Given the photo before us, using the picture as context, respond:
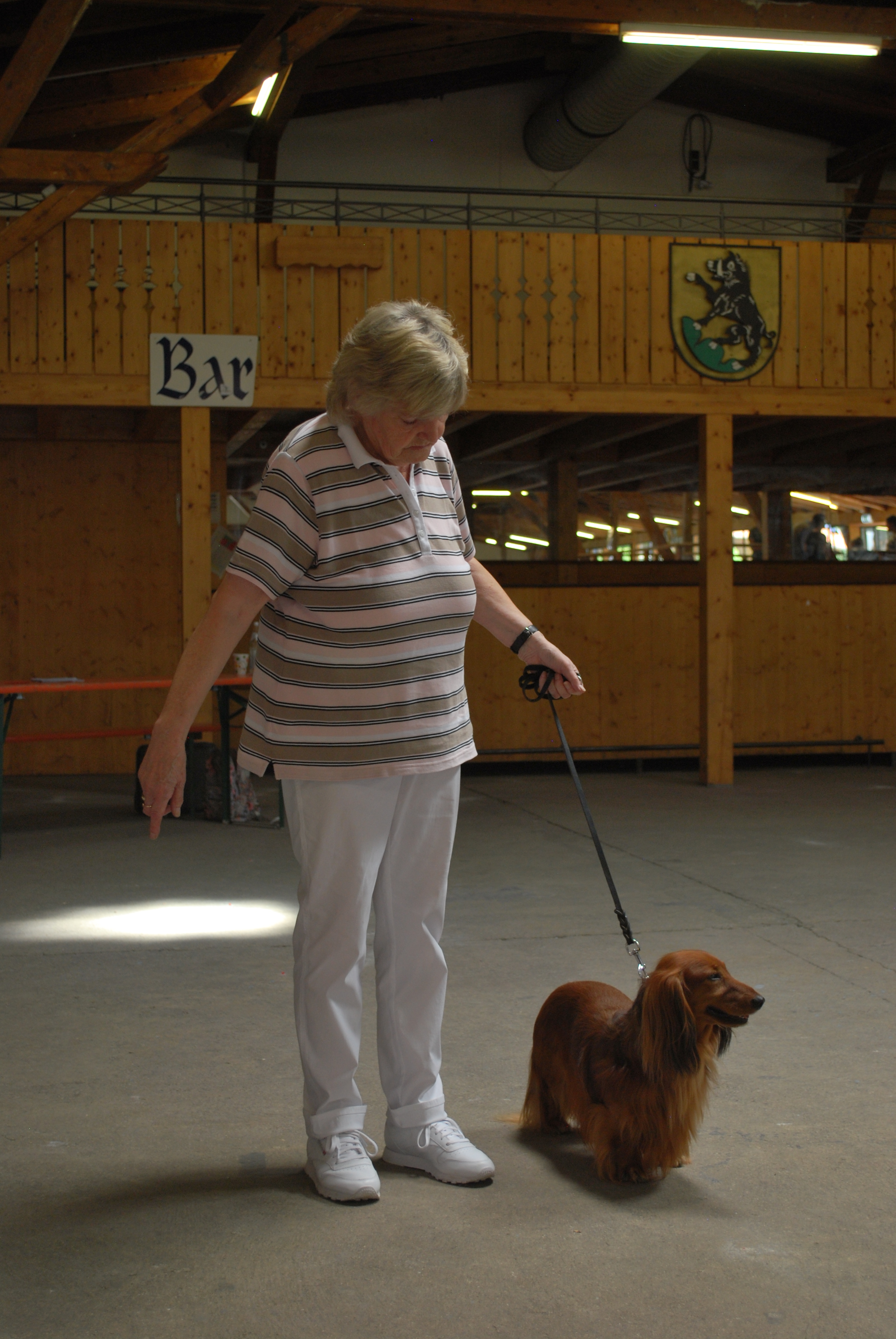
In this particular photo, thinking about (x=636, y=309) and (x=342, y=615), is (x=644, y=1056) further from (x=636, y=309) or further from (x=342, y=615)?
(x=636, y=309)

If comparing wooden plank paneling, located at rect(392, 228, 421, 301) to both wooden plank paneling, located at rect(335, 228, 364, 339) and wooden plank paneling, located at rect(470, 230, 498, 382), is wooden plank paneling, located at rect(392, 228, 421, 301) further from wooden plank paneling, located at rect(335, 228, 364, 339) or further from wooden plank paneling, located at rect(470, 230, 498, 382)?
wooden plank paneling, located at rect(470, 230, 498, 382)

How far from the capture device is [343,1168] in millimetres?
2354

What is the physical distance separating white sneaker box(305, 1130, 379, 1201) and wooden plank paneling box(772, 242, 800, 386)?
791 cm

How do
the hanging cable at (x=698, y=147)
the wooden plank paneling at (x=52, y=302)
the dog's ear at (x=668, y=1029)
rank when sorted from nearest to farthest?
1. the dog's ear at (x=668, y=1029)
2. the wooden plank paneling at (x=52, y=302)
3. the hanging cable at (x=698, y=147)

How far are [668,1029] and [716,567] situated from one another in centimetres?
717

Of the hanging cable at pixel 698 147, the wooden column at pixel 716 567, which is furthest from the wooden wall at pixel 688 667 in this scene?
the hanging cable at pixel 698 147

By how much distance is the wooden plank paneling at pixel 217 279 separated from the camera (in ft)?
27.7

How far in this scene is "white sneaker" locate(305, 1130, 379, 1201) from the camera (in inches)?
91.7

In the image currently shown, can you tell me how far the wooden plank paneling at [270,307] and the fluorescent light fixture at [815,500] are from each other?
5621 millimetres

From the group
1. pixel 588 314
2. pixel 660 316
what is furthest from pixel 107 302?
pixel 660 316

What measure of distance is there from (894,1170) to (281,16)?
22.5 feet

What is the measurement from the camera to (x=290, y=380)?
855 cm

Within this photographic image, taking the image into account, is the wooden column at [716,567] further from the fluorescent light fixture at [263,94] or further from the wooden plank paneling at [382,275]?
the fluorescent light fixture at [263,94]

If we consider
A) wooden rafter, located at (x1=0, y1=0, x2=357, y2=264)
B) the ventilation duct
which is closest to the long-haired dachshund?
wooden rafter, located at (x1=0, y1=0, x2=357, y2=264)
